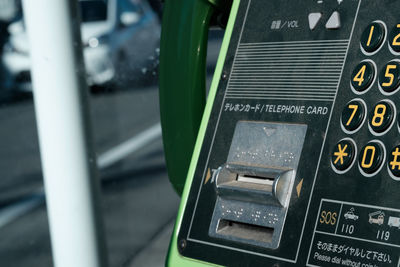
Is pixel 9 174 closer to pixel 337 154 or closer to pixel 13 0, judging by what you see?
pixel 13 0

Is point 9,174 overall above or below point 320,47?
below

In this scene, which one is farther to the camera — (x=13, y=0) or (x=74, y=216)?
(x=13, y=0)

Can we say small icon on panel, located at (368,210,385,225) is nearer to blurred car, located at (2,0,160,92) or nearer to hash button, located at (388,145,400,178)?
hash button, located at (388,145,400,178)

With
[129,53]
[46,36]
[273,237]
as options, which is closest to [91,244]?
[46,36]

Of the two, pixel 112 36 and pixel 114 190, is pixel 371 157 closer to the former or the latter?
pixel 114 190

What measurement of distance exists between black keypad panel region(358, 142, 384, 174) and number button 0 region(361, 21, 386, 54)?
0.24 feet

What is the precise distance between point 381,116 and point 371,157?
1.2 inches

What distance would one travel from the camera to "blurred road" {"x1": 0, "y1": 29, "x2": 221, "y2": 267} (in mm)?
2469

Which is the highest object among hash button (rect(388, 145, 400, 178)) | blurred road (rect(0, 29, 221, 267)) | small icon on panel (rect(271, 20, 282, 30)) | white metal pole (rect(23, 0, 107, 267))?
small icon on panel (rect(271, 20, 282, 30))

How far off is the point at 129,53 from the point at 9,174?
1.02m

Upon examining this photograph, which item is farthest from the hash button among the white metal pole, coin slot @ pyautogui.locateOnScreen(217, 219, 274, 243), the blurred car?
the blurred car

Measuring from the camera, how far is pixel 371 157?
466 millimetres

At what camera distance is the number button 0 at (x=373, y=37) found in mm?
483

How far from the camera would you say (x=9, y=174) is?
3908mm
